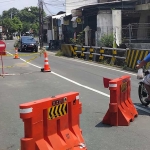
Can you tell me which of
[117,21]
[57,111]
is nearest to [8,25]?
[117,21]

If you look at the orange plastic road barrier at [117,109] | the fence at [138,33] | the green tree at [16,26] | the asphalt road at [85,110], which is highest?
the green tree at [16,26]

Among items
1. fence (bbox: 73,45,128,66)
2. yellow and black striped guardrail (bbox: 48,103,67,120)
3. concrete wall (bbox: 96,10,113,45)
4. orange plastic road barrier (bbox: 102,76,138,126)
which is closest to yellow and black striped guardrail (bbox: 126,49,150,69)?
fence (bbox: 73,45,128,66)

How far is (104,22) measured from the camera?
108 ft

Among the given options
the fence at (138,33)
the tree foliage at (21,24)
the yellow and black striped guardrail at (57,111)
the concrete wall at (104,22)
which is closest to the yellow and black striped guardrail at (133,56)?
the fence at (138,33)

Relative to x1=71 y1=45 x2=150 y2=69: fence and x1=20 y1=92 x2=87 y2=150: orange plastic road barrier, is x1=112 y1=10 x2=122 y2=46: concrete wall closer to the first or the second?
x1=71 y1=45 x2=150 y2=69: fence

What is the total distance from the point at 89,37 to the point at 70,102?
3018 centimetres

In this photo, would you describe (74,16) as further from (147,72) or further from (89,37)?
(147,72)

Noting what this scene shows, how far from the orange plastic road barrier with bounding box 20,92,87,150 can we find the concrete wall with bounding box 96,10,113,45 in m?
27.7

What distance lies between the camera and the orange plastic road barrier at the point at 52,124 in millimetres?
4508

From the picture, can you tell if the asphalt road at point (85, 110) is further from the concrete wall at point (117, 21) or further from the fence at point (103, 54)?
the concrete wall at point (117, 21)

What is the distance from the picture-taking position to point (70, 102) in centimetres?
523

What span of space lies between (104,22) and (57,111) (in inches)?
1122

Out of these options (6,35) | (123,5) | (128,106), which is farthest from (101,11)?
(6,35)

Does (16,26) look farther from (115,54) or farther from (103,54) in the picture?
(115,54)
